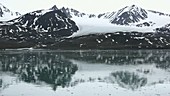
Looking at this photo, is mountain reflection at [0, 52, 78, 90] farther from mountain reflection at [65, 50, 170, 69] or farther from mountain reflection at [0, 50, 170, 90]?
mountain reflection at [65, 50, 170, 69]

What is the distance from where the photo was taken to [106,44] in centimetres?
19788

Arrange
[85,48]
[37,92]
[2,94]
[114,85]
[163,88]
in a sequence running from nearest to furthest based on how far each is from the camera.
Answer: [2,94]
[37,92]
[163,88]
[114,85]
[85,48]

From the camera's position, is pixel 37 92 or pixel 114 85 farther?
pixel 114 85

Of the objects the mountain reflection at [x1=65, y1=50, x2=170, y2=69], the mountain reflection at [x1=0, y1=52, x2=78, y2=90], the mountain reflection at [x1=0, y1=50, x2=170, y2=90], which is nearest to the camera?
the mountain reflection at [x1=0, y1=50, x2=170, y2=90]

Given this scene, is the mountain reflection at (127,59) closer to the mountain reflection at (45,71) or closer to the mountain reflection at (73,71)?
the mountain reflection at (73,71)

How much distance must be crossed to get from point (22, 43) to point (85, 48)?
133 feet

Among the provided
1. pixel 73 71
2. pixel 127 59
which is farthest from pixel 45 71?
pixel 127 59

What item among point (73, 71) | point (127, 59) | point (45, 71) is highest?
point (45, 71)

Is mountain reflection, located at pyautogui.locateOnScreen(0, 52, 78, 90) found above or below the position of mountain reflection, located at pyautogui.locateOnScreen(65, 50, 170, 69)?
above

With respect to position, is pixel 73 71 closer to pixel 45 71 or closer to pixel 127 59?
pixel 45 71

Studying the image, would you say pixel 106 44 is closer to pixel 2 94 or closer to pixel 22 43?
pixel 22 43

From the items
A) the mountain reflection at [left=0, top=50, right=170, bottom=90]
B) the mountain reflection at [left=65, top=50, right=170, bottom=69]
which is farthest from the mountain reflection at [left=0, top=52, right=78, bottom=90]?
the mountain reflection at [left=65, top=50, right=170, bottom=69]

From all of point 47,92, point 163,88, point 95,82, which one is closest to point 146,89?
point 163,88

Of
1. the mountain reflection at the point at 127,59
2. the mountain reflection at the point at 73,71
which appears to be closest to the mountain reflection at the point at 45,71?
the mountain reflection at the point at 73,71
